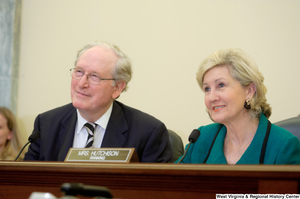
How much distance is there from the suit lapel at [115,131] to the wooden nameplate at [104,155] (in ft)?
1.86

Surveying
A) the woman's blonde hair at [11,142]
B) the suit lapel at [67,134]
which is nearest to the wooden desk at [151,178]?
the suit lapel at [67,134]

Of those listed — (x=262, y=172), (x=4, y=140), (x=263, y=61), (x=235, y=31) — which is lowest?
(x=4, y=140)

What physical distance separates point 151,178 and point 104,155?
0.32 metres

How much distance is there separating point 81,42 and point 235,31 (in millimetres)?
1730

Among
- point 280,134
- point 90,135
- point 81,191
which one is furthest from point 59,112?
point 81,191

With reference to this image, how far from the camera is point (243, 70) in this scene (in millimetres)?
2080

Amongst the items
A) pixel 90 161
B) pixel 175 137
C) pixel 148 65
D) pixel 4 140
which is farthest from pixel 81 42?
pixel 90 161

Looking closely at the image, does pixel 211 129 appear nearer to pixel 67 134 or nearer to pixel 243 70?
pixel 243 70

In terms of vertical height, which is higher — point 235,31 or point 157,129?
point 235,31

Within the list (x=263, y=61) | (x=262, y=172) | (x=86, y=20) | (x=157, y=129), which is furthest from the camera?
(x=86, y=20)

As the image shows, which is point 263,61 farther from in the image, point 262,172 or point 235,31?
point 262,172

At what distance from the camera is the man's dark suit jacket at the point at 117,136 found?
220cm

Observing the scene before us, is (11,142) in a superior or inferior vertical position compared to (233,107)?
inferior

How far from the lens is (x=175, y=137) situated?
2.89 m
